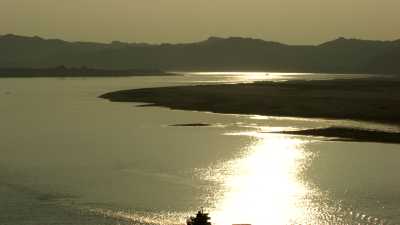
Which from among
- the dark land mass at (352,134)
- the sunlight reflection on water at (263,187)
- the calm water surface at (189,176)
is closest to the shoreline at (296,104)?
the dark land mass at (352,134)

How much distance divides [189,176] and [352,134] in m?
18.5

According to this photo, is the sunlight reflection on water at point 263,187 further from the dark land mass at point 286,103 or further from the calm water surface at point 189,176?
the dark land mass at point 286,103

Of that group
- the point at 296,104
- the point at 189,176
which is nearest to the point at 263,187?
the point at 189,176

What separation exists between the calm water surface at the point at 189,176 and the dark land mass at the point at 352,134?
69.9 inches

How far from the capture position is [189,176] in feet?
97.7

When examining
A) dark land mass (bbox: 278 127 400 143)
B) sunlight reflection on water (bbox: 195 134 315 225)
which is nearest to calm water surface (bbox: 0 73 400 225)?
sunlight reflection on water (bbox: 195 134 315 225)

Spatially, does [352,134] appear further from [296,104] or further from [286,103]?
[286,103]

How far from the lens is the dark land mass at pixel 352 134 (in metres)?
43.1

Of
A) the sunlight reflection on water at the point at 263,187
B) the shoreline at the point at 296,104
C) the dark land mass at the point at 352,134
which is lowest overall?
the sunlight reflection on water at the point at 263,187

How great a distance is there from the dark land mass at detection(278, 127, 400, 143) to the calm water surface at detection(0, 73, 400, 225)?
1776 millimetres

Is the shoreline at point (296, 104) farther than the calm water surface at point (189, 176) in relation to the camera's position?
Yes

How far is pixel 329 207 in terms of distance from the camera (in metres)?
24.2

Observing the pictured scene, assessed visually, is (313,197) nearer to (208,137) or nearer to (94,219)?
(94,219)

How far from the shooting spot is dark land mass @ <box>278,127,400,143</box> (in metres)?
43.1
